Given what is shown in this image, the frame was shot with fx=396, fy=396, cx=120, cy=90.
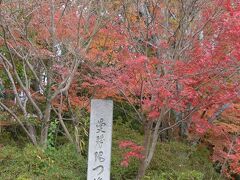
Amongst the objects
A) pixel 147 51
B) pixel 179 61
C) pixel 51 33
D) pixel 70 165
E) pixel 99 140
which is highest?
pixel 51 33

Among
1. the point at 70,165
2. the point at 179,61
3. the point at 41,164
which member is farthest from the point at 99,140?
the point at 179,61

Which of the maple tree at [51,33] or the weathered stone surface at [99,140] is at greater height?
the maple tree at [51,33]

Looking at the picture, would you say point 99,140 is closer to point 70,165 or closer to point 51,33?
point 70,165

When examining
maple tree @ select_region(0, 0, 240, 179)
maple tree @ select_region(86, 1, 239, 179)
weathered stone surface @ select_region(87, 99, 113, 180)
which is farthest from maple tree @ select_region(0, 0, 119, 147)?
weathered stone surface @ select_region(87, 99, 113, 180)

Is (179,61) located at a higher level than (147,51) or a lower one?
lower

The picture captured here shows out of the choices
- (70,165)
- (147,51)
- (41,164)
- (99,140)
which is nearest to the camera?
(99,140)

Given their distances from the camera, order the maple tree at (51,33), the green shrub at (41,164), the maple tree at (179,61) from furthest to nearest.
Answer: the maple tree at (51,33) < the green shrub at (41,164) < the maple tree at (179,61)

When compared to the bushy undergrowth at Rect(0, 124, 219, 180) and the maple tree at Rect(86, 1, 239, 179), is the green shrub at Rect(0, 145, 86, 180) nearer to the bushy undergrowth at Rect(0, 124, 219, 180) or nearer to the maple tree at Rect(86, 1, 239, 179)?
the bushy undergrowth at Rect(0, 124, 219, 180)

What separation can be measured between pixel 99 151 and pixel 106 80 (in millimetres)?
1322

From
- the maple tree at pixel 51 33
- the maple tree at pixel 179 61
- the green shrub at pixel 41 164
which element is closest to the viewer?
the maple tree at pixel 179 61

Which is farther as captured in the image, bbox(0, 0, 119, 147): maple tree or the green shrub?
bbox(0, 0, 119, 147): maple tree

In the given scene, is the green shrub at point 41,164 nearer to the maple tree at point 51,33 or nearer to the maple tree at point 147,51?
the maple tree at point 51,33

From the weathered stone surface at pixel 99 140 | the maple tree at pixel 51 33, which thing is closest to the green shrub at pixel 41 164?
the maple tree at pixel 51 33

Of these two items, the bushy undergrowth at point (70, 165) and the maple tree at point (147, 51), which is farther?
the bushy undergrowth at point (70, 165)
